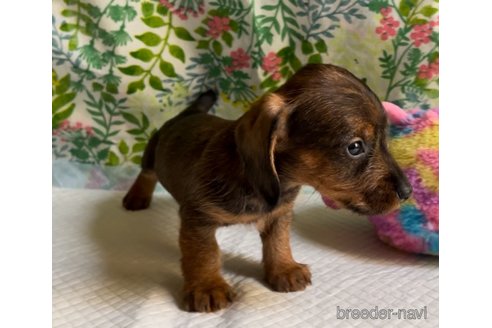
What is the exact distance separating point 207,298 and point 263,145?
63cm

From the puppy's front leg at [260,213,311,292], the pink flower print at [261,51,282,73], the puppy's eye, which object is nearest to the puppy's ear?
the puppy's eye

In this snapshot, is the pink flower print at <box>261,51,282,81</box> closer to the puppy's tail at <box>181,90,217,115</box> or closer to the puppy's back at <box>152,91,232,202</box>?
the puppy's tail at <box>181,90,217,115</box>

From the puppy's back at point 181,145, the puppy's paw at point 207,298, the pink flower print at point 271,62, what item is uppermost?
the pink flower print at point 271,62

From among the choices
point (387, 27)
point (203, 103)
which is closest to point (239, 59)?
point (203, 103)

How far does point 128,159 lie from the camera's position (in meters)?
3.21

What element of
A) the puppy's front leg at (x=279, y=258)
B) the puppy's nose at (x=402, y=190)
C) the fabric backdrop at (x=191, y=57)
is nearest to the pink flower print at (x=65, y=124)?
the fabric backdrop at (x=191, y=57)

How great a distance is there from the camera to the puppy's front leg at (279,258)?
83.2 inches

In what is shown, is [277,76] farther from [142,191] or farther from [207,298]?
[207,298]

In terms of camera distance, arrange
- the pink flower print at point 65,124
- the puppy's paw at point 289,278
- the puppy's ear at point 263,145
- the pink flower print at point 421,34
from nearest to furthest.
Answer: the puppy's ear at point 263,145 → the puppy's paw at point 289,278 → the pink flower print at point 421,34 → the pink flower print at point 65,124

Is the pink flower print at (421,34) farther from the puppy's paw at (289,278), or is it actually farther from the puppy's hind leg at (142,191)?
the puppy's hind leg at (142,191)

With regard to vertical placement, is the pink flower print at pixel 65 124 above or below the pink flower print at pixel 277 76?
below

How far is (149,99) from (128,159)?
0.40 metres

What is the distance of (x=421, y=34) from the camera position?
2674 mm

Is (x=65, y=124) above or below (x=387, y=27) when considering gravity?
below
